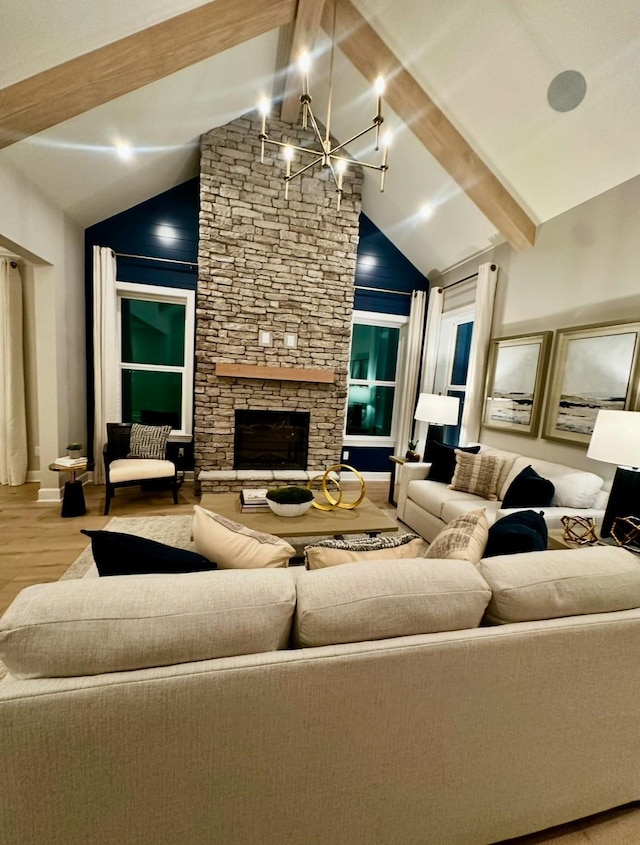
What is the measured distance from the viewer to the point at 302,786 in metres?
0.89

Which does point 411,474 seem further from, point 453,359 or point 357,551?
point 357,551

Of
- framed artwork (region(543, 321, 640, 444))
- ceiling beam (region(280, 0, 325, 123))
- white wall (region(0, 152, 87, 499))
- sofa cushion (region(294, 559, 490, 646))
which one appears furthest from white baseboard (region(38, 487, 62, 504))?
framed artwork (region(543, 321, 640, 444))

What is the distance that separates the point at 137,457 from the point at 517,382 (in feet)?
12.9

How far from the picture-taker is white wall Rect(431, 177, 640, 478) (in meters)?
2.60

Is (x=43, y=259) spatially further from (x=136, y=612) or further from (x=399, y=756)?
(x=399, y=756)

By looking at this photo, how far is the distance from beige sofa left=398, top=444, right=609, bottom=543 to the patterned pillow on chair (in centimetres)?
259

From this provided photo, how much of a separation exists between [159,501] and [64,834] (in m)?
3.25

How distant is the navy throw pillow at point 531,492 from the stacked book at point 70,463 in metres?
3.71

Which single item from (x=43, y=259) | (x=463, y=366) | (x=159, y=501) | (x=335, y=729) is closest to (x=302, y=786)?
(x=335, y=729)

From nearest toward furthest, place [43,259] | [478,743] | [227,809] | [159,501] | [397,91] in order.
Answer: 1. [227,809]
2. [478,743]
3. [397,91]
4. [43,259]
5. [159,501]

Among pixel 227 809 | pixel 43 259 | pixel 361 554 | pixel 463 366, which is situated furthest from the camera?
pixel 463 366

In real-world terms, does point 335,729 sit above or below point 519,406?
below

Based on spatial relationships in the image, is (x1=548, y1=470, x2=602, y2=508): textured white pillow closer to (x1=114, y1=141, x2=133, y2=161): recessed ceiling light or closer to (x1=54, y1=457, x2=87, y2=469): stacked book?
(x1=54, y1=457, x2=87, y2=469): stacked book

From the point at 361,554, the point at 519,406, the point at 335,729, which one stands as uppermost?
the point at 519,406
